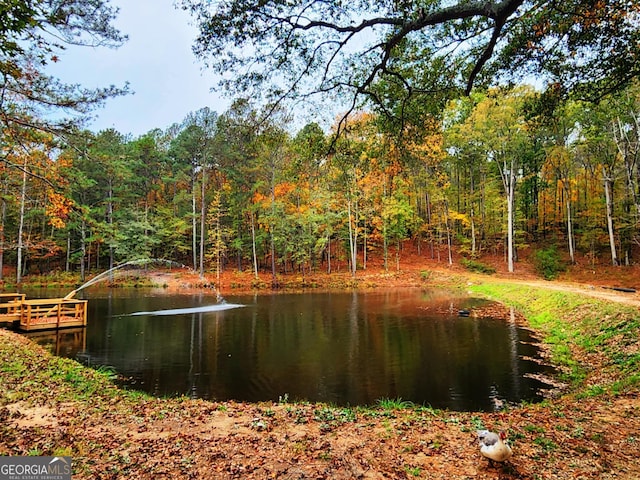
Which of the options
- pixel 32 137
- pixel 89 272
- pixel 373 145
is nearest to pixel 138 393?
pixel 32 137

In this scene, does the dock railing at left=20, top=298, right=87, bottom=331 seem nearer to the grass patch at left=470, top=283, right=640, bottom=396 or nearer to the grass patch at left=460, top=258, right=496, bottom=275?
the grass patch at left=470, top=283, right=640, bottom=396

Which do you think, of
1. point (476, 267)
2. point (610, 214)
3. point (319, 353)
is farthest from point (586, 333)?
point (476, 267)

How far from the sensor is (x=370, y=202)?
3234cm

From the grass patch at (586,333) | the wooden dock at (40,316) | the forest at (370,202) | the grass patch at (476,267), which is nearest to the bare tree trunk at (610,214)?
the forest at (370,202)

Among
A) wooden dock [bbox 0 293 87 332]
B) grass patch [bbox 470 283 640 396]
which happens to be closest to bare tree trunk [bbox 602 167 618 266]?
grass patch [bbox 470 283 640 396]

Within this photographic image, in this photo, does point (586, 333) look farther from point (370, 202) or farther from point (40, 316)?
point (370, 202)

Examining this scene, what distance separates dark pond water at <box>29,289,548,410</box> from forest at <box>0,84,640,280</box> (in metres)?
9.43

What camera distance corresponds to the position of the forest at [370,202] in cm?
2586

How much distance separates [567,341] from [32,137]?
14113mm

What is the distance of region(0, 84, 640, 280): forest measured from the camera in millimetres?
25859

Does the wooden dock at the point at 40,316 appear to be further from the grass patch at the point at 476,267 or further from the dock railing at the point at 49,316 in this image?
the grass patch at the point at 476,267

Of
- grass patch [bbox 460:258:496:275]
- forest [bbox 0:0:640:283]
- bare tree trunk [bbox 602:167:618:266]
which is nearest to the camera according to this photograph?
forest [bbox 0:0:640:283]

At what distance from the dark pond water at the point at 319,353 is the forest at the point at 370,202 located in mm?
9429

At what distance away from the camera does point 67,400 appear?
236 inches
